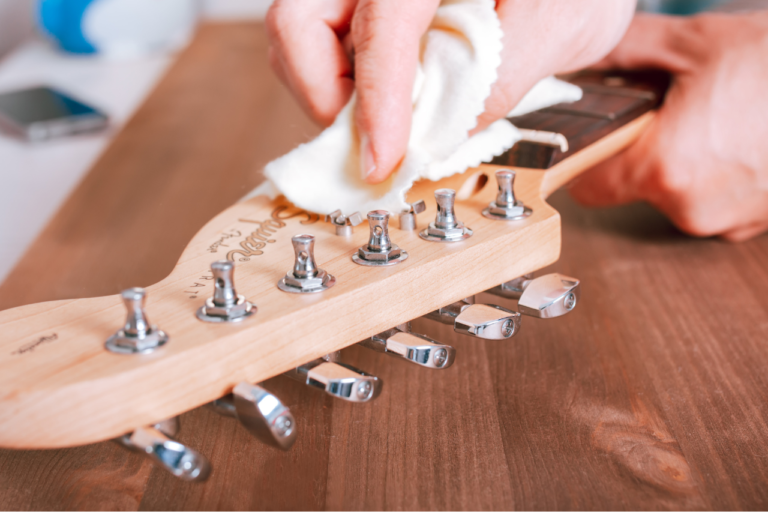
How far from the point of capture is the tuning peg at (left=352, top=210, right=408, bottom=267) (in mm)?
447

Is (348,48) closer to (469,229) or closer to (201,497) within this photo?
(469,229)

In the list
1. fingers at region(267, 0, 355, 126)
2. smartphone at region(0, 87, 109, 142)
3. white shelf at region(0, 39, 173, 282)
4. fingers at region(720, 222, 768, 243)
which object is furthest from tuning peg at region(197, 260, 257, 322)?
smartphone at region(0, 87, 109, 142)

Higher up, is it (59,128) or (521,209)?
(521,209)

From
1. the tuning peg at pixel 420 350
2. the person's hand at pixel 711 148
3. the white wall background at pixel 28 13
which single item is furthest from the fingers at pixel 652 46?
the white wall background at pixel 28 13

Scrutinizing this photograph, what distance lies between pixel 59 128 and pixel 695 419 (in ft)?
→ 3.26

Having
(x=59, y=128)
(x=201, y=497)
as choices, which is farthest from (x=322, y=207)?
(x=59, y=128)

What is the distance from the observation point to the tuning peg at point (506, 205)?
1.68 feet

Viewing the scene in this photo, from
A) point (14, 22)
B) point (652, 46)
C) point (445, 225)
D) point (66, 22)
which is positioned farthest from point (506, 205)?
point (14, 22)

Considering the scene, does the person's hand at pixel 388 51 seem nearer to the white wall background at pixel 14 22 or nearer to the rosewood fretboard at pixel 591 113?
the rosewood fretboard at pixel 591 113

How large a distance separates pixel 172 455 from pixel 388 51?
12.1 inches

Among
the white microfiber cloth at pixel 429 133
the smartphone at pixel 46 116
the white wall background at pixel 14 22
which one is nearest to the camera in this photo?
the white microfiber cloth at pixel 429 133

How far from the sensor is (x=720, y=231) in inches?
28.8

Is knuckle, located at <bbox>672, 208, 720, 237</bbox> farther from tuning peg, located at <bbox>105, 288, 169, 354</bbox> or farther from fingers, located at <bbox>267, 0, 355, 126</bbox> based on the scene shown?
tuning peg, located at <bbox>105, 288, 169, 354</bbox>

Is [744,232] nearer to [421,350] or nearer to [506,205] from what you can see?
[506,205]
